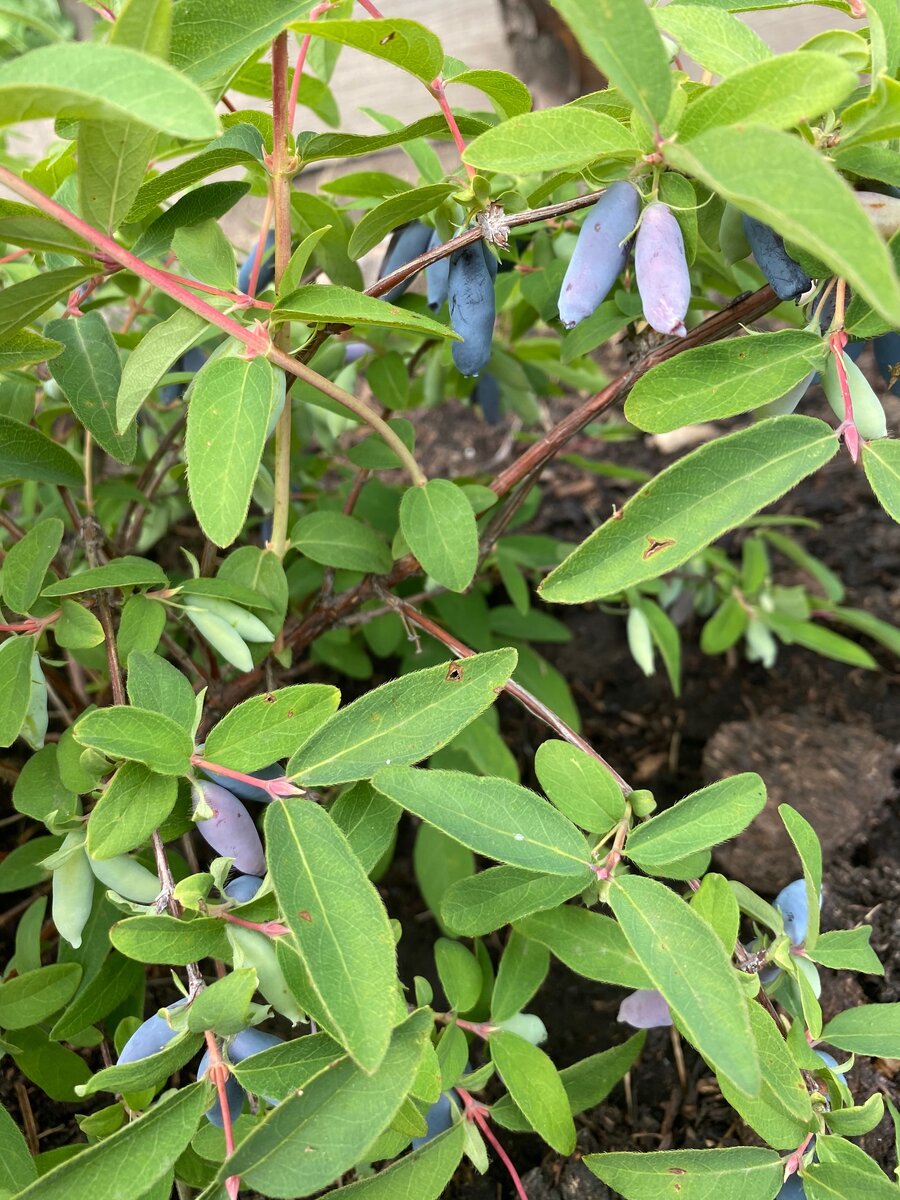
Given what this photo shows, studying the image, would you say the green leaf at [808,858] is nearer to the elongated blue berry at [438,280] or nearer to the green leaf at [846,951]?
the green leaf at [846,951]

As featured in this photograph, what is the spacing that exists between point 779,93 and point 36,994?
0.77 metres

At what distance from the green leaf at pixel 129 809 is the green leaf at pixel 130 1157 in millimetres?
148

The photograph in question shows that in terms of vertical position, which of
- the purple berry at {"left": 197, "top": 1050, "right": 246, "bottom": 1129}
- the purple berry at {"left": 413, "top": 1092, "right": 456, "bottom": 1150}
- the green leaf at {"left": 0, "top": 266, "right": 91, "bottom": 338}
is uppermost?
the green leaf at {"left": 0, "top": 266, "right": 91, "bottom": 338}

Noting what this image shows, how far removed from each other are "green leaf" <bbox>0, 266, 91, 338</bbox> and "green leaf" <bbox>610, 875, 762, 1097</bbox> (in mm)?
517

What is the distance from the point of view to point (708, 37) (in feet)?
2.06

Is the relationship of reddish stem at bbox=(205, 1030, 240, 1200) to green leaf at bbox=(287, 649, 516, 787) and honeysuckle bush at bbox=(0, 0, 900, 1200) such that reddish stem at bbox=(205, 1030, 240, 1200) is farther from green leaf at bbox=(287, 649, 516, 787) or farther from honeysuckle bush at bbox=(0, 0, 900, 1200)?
green leaf at bbox=(287, 649, 516, 787)

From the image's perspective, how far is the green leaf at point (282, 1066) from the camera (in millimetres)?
614

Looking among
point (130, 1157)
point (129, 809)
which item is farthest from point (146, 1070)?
point (129, 809)

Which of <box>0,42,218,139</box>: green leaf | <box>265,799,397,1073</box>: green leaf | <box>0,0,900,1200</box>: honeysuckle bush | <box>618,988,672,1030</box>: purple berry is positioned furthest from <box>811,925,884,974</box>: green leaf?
<box>0,42,218,139</box>: green leaf

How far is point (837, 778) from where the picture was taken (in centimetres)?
125

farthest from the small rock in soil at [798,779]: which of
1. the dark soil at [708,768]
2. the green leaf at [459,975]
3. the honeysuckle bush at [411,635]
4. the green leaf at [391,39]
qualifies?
the green leaf at [391,39]

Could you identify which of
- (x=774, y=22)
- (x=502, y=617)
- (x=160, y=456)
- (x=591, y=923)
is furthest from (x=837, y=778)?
(x=774, y=22)

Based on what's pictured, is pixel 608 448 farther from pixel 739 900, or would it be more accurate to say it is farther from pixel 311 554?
pixel 739 900

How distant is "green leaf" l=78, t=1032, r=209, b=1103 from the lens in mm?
579
